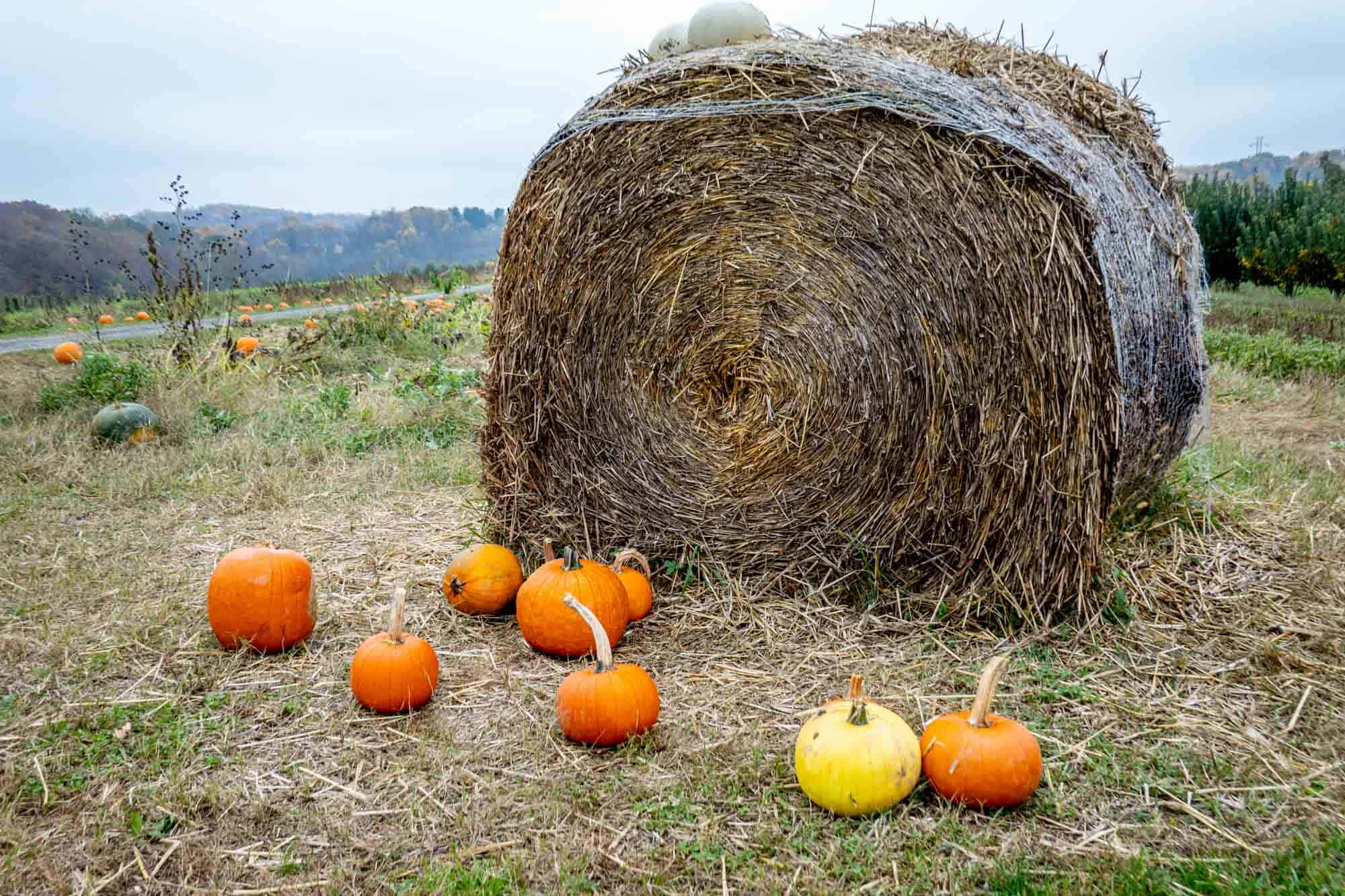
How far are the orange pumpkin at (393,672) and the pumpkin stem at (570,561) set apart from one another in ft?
2.02

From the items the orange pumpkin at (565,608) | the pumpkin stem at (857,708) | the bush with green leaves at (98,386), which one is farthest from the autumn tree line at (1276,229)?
the bush with green leaves at (98,386)

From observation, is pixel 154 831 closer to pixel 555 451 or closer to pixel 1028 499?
pixel 555 451

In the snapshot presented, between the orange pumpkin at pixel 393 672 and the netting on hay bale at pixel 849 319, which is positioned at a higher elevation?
the netting on hay bale at pixel 849 319

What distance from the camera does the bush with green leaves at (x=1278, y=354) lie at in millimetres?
8117

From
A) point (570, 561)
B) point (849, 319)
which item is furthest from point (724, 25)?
point (570, 561)

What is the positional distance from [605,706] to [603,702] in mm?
15

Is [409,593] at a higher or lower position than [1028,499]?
lower

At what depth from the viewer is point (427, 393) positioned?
767 centimetres

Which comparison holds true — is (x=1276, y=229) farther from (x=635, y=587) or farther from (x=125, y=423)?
(x=125, y=423)

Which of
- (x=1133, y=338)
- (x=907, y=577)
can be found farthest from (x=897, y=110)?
(x=907, y=577)

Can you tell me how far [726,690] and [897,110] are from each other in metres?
2.15

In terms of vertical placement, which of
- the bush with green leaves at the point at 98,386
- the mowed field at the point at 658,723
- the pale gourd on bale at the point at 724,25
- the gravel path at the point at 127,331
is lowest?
the mowed field at the point at 658,723

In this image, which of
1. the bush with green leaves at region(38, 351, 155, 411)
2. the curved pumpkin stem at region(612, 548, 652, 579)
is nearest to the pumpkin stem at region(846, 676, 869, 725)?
the curved pumpkin stem at region(612, 548, 652, 579)

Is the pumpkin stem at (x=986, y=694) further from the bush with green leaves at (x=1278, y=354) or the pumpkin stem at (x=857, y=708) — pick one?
the bush with green leaves at (x=1278, y=354)
